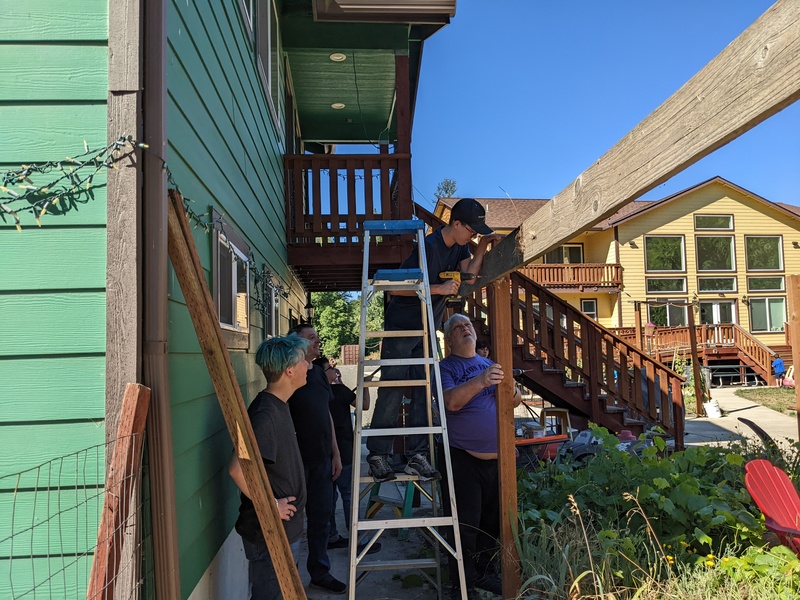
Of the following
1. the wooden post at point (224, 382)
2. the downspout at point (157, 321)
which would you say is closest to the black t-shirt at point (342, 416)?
the wooden post at point (224, 382)

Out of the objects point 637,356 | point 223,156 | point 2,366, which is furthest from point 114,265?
point 637,356

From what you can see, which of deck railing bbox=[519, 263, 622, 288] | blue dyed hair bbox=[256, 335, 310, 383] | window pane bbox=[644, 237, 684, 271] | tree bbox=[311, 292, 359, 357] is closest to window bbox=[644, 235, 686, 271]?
window pane bbox=[644, 237, 684, 271]

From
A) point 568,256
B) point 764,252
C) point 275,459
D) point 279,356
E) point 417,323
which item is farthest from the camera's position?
point 568,256

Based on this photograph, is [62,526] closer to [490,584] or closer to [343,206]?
[490,584]

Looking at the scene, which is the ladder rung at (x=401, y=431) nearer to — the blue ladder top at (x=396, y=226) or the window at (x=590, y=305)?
the blue ladder top at (x=396, y=226)

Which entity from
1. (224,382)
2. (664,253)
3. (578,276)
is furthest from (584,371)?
(664,253)

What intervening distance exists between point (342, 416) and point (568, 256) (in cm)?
2656

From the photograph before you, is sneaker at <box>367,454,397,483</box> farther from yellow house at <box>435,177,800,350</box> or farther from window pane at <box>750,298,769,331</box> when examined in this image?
window pane at <box>750,298,769,331</box>

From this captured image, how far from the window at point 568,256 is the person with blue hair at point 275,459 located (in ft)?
92.6

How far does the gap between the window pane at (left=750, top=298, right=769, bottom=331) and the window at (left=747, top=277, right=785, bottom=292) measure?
0.49 m

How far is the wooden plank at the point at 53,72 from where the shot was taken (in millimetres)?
2248

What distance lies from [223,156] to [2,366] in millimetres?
1967

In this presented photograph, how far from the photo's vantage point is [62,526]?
6.95 feet

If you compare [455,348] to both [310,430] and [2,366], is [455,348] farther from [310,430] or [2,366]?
[2,366]
